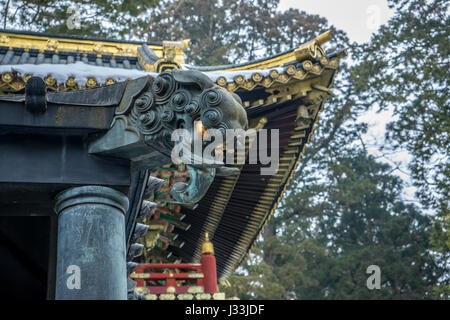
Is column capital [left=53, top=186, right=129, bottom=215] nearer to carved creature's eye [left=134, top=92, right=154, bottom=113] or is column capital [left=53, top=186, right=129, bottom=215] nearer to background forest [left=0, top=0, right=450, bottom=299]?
carved creature's eye [left=134, top=92, right=154, bottom=113]

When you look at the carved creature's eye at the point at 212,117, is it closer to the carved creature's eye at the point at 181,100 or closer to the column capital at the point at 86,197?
the carved creature's eye at the point at 181,100

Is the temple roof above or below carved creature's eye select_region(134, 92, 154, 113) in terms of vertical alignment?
above

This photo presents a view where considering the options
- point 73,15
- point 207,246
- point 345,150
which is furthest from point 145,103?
point 345,150

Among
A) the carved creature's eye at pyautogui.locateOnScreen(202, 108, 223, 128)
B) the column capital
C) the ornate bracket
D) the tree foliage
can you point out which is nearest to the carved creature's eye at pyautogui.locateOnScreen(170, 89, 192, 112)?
the ornate bracket

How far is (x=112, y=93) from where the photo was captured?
3.89 metres

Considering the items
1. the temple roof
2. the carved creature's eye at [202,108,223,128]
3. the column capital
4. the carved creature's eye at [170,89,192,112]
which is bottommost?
the column capital

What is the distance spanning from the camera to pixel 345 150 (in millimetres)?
26781

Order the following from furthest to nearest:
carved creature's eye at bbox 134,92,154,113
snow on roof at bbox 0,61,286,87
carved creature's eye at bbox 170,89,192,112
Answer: snow on roof at bbox 0,61,286,87 < carved creature's eye at bbox 134,92,154,113 < carved creature's eye at bbox 170,89,192,112

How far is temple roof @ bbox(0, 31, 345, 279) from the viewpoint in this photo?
22.7 feet

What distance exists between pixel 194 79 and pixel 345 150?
77.9 feet

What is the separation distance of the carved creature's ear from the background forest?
12.4 metres

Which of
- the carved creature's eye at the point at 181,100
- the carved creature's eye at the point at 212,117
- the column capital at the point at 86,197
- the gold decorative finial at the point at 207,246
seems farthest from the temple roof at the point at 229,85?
the carved creature's eye at the point at 212,117

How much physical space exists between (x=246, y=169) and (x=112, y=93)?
497 cm
